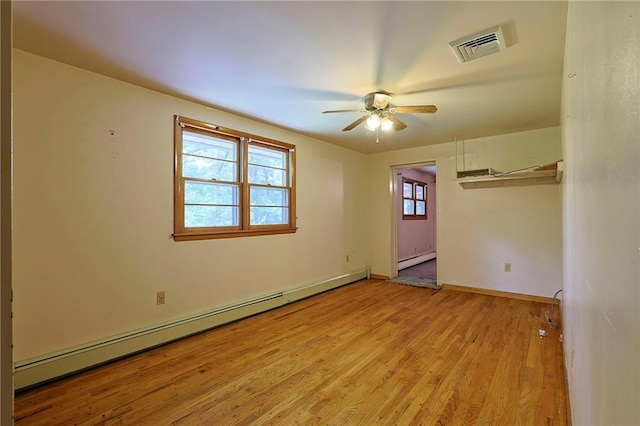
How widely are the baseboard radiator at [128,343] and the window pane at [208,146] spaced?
5.35 ft

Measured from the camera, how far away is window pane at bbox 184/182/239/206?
297 centimetres

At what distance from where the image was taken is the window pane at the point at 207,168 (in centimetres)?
296

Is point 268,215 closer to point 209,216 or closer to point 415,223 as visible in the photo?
point 209,216

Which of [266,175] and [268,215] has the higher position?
[266,175]

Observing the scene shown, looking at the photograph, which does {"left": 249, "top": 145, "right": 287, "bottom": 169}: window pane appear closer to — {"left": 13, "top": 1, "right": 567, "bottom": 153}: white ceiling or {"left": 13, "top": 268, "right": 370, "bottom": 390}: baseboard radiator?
{"left": 13, "top": 1, "right": 567, "bottom": 153}: white ceiling

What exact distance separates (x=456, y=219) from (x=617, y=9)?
4.39 m

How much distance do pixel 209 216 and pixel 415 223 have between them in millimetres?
5440

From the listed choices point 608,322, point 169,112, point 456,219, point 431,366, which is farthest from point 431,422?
point 456,219

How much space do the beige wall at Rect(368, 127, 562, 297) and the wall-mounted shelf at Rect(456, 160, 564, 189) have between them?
0.07 metres

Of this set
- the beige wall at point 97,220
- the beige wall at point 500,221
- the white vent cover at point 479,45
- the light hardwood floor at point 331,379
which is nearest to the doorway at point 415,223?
the beige wall at point 500,221

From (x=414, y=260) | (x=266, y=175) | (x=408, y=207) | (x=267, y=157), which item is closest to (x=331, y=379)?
(x=266, y=175)

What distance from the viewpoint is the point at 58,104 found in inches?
86.0

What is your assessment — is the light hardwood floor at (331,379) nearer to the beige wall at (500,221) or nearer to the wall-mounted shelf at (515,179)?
the beige wall at (500,221)

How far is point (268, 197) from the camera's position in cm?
378
